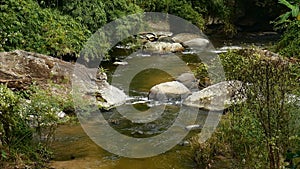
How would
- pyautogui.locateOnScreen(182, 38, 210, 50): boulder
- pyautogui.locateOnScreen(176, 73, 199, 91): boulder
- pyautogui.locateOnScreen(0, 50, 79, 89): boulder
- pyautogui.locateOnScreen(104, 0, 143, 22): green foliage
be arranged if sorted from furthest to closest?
pyautogui.locateOnScreen(182, 38, 210, 50): boulder
pyautogui.locateOnScreen(104, 0, 143, 22): green foliage
pyautogui.locateOnScreen(176, 73, 199, 91): boulder
pyautogui.locateOnScreen(0, 50, 79, 89): boulder

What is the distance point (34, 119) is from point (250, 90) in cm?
246

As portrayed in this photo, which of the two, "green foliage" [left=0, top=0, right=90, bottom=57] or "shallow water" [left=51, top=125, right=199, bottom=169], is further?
"green foliage" [left=0, top=0, right=90, bottom=57]

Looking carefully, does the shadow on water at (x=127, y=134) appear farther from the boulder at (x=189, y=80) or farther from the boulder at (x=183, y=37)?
the boulder at (x=183, y=37)

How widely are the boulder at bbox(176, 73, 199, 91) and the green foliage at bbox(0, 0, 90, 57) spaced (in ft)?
7.97

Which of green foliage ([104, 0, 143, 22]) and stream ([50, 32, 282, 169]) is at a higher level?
green foliage ([104, 0, 143, 22])

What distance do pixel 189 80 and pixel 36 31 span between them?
3377mm

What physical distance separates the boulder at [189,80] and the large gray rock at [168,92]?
0.51 m

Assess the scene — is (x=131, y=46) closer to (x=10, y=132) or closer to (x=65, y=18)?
(x=65, y=18)

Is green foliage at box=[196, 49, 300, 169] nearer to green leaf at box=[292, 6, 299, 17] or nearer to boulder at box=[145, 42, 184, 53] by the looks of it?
green leaf at box=[292, 6, 299, 17]

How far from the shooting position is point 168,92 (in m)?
7.24

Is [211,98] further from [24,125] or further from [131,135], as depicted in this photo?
[24,125]

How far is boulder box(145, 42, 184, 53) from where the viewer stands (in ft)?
37.3

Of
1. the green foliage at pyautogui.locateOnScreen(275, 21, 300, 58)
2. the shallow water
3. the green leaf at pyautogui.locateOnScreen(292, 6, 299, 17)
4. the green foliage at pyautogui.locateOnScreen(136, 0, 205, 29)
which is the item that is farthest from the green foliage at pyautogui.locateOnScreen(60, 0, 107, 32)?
the green leaf at pyautogui.locateOnScreen(292, 6, 299, 17)

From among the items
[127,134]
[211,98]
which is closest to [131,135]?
[127,134]
